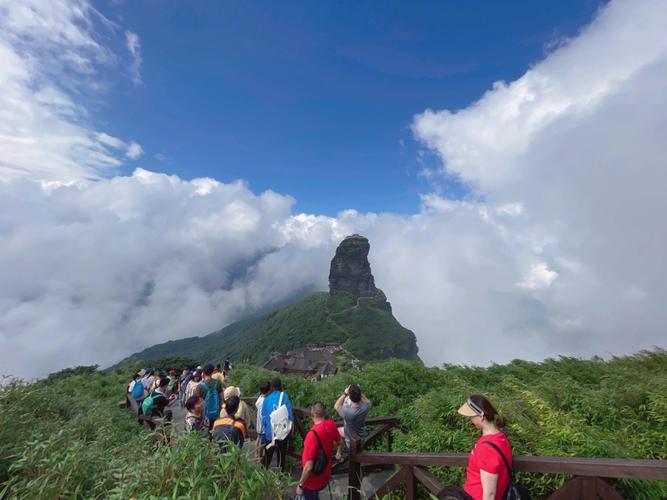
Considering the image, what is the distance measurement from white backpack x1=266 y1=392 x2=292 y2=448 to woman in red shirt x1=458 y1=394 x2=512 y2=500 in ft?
11.3

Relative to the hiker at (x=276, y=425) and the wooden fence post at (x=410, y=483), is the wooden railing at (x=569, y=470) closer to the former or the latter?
the wooden fence post at (x=410, y=483)

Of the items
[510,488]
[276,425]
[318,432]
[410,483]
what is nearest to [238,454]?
[318,432]

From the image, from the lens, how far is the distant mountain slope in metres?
101

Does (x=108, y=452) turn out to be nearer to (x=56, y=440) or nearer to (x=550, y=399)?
(x=56, y=440)

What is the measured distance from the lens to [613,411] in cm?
443

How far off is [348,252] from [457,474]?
14090 centimetres

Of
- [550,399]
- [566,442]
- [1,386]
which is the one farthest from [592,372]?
[1,386]

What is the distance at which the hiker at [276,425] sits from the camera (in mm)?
5371

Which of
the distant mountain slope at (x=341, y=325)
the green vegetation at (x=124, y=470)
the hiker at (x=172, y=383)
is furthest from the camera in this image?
the distant mountain slope at (x=341, y=325)

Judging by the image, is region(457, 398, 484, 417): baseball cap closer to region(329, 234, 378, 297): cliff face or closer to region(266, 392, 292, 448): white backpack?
region(266, 392, 292, 448): white backpack

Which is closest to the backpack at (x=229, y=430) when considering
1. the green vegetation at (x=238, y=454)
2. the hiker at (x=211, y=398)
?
the green vegetation at (x=238, y=454)

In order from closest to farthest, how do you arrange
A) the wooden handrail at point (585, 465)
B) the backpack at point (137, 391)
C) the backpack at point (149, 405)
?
the wooden handrail at point (585, 465) < the backpack at point (149, 405) < the backpack at point (137, 391)

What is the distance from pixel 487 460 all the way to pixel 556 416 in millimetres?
2334

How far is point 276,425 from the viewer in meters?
5.39
